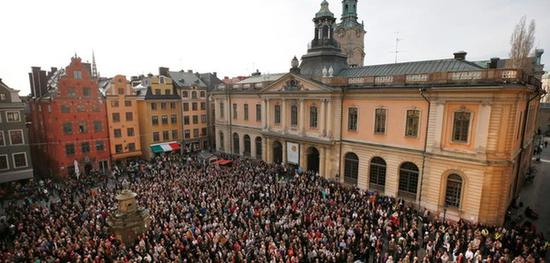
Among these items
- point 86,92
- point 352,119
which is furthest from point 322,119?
point 86,92

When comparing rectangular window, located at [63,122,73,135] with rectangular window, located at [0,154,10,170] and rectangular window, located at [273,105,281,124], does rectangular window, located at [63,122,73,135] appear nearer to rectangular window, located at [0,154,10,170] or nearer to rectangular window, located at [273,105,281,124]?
rectangular window, located at [0,154,10,170]

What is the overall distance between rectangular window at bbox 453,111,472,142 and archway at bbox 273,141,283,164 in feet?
66.0

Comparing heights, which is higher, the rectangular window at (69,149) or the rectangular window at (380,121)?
the rectangular window at (380,121)

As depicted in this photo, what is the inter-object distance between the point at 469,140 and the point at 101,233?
2754cm

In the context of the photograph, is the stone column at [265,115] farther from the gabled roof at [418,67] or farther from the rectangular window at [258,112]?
the gabled roof at [418,67]

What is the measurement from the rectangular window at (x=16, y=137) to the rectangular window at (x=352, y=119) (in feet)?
119

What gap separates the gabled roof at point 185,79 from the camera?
49062 mm

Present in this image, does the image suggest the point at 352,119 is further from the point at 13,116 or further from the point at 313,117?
the point at 13,116

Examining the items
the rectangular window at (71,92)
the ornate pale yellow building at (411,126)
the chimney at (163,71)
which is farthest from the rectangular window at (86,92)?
the ornate pale yellow building at (411,126)

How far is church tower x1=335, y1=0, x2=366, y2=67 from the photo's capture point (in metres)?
52.0

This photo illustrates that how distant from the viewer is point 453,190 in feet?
75.3

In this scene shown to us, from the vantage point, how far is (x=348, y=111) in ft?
95.4

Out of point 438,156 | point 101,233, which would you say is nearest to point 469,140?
point 438,156

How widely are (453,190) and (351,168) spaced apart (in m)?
9.38
